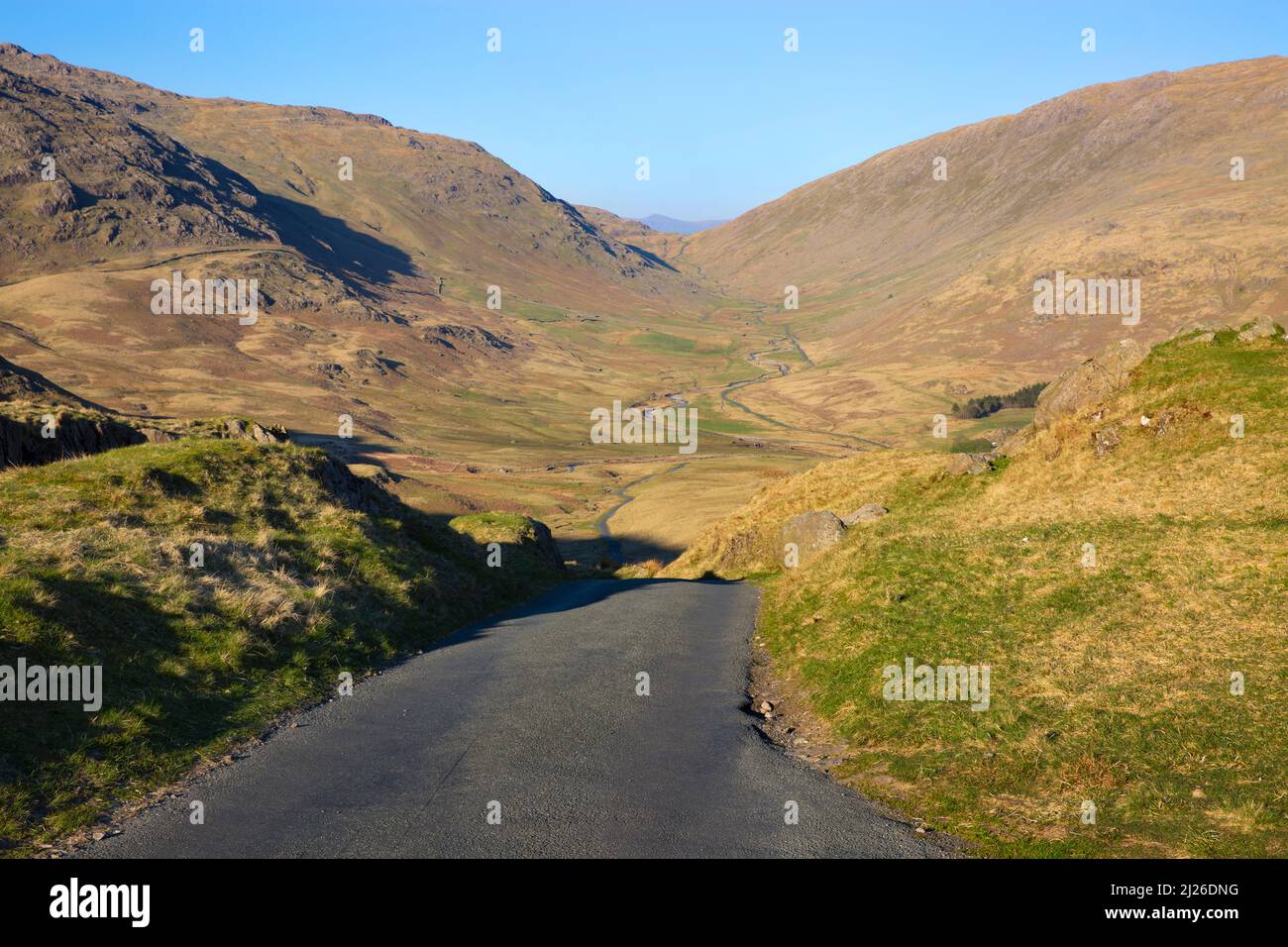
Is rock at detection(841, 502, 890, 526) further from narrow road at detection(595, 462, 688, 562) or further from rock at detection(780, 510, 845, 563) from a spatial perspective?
narrow road at detection(595, 462, 688, 562)

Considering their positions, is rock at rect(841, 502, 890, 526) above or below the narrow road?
above

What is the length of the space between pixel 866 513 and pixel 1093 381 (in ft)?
34.6

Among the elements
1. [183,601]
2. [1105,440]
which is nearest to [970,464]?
[1105,440]

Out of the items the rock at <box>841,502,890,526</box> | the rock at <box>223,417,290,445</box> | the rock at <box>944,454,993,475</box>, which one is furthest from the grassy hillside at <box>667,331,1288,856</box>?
the rock at <box>223,417,290,445</box>

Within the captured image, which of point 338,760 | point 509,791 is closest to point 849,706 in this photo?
point 509,791

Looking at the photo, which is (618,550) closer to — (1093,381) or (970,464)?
(970,464)

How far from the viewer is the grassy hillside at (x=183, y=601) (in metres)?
12.5

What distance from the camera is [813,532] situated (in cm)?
3572

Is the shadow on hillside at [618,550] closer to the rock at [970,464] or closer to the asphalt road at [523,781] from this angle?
the rock at [970,464]

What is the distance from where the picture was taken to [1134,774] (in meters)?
12.2

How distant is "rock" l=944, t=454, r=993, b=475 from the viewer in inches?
1421

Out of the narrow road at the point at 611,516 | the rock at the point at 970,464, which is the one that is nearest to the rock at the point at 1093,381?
the rock at the point at 970,464

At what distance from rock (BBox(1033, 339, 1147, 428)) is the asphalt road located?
22.1 m

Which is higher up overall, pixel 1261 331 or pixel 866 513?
pixel 1261 331
